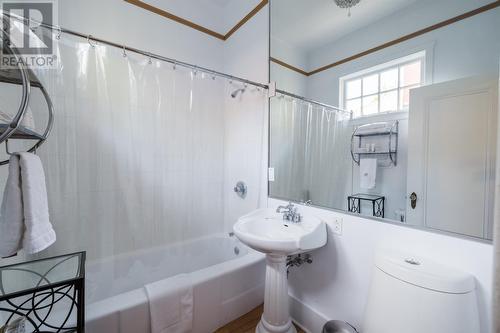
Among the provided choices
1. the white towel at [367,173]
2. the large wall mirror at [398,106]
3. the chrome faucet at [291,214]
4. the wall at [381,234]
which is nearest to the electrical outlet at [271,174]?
the large wall mirror at [398,106]

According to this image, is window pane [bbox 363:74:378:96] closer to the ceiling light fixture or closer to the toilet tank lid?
the ceiling light fixture

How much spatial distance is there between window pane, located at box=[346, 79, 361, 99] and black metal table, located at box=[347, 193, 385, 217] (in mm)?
619

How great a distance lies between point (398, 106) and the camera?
1.07m

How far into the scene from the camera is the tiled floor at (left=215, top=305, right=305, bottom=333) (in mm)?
1430

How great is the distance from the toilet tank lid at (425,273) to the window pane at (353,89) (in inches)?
36.0

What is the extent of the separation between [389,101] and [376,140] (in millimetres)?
219

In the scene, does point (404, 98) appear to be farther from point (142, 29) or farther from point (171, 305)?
point (142, 29)

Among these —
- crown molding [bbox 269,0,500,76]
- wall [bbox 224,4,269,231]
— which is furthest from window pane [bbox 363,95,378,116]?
wall [bbox 224,4,269,231]

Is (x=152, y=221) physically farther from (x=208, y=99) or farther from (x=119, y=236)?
(x=208, y=99)

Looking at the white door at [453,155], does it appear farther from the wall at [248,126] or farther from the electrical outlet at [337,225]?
the wall at [248,126]

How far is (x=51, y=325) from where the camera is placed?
0.92m

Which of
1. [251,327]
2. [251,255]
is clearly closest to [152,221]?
[251,255]

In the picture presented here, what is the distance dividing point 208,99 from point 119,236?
1336 mm

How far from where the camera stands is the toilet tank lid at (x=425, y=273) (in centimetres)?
76
